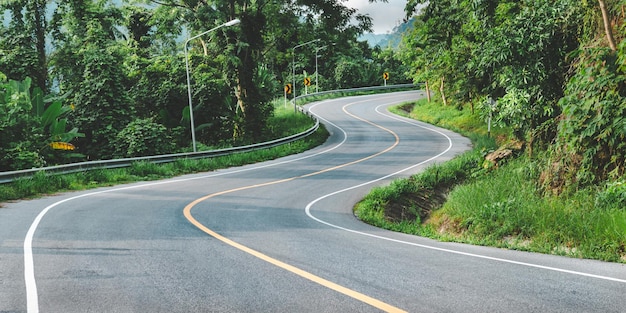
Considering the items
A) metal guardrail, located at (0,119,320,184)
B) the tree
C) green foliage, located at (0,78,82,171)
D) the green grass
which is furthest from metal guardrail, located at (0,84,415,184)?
the tree

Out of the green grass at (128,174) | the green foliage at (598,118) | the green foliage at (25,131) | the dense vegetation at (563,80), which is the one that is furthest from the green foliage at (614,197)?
the green foliage at (25,131)

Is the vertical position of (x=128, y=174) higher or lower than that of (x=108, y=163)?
lower

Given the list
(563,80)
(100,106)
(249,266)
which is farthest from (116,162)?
(563,80)

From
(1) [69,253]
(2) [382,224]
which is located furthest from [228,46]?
(1) [69,253]

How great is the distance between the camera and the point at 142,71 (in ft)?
108

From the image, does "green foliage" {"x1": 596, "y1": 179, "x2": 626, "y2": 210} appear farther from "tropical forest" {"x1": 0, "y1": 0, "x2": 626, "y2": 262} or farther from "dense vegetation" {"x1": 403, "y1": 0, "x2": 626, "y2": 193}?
"dense vegetation" {"x1": 403, "y1": 0, "x2": 626, "y2": 193}

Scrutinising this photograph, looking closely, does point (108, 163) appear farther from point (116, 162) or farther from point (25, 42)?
point (25, 42)

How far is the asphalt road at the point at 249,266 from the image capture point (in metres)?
4.90

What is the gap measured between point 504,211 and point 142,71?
2855 centimetres

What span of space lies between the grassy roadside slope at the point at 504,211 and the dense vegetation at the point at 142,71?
12728 millimetres

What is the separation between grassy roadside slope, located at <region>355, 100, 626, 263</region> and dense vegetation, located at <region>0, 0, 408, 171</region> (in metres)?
12.7

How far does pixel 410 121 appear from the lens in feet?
143

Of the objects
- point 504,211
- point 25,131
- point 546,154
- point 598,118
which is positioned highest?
point 25,131

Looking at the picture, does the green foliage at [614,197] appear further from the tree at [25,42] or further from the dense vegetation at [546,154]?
the tree at [25,42]
